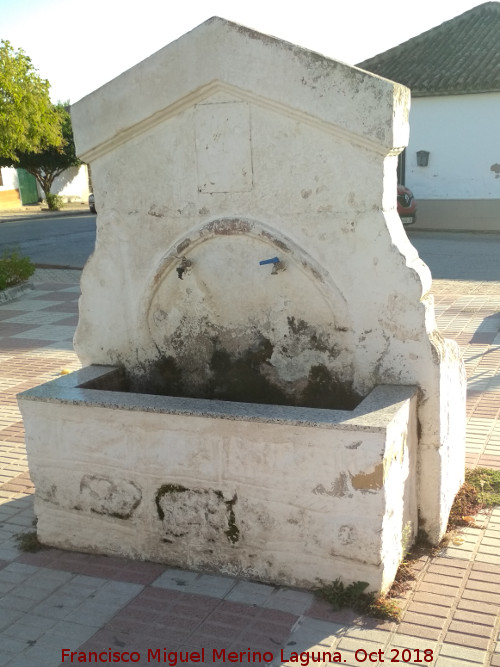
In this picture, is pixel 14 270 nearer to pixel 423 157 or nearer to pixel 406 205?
pixel 406 205

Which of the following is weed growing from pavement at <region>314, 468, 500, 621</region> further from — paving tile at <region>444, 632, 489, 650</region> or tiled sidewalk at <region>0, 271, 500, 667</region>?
paving tile at <region>444, 632, 489, 650</region>

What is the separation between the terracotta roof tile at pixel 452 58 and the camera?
63.3 ft

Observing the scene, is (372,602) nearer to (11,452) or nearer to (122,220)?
(122,220)

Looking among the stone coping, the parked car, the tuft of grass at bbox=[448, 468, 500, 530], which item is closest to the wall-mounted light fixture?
the parked car

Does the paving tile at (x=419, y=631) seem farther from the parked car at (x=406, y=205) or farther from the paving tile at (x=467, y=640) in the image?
the parked car at (x=406, y=205)

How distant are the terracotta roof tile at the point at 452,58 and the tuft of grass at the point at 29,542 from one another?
704 inches

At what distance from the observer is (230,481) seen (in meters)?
3.61

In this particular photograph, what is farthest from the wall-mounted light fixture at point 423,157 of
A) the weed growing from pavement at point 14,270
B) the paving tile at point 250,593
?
the paving tile at point 250,593

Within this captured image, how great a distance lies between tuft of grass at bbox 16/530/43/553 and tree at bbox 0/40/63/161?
1449 cm

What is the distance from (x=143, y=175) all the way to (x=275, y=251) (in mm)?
857

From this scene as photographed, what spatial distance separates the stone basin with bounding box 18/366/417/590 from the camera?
3383 millimetres

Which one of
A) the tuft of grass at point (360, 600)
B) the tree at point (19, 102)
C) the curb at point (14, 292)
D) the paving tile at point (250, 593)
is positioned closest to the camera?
the tuft of grass at point (360, 600)

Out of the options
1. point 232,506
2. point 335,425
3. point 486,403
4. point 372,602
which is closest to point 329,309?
point 335,425

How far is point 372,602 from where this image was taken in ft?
11.1
